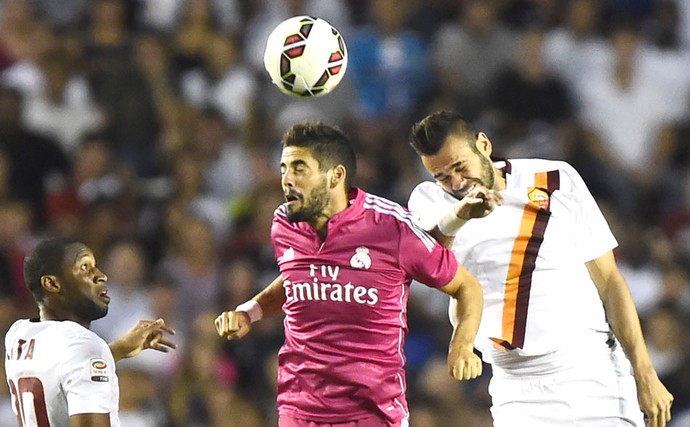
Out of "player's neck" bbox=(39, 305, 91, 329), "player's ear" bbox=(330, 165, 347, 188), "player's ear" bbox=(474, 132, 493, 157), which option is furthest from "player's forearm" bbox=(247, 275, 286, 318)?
"player's ear" bbox=(474, 132, 493, 157)

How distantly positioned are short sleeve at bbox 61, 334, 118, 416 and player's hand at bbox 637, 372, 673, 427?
231 centimetres

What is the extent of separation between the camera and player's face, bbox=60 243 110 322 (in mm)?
5707

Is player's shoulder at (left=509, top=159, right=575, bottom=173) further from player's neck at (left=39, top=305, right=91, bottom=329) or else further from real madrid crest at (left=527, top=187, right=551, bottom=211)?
player's neck at (left=39, top=305, right=91, bottom=329)

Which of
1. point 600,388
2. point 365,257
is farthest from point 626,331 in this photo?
point 365,257

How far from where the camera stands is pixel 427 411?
367 inches

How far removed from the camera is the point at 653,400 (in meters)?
6.23

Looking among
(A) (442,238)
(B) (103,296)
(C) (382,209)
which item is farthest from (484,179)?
(B) (103,296)

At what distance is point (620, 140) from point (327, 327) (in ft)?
20.1

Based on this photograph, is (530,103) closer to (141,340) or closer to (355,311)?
(355,311)

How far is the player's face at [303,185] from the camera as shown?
5.94 meters

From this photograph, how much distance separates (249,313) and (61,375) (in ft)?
3.36

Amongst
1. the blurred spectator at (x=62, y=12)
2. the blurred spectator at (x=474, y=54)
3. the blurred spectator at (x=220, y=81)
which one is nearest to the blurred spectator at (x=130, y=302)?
the blurred spectator at (x=220, y=81)

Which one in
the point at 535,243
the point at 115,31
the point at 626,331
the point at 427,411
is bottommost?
the point at 427,411

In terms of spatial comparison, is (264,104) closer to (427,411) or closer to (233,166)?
(233,166)
